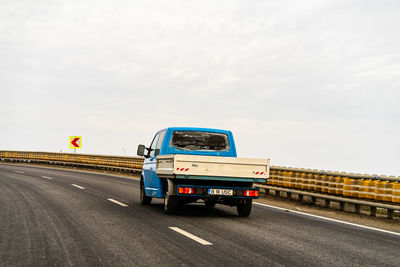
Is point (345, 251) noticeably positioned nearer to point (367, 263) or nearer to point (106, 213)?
point (367, 263)

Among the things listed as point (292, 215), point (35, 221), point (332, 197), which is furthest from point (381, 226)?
point (35, 221)

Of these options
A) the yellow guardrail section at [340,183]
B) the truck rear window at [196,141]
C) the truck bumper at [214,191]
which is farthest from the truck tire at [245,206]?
the yellow guardrail section at [340,183]

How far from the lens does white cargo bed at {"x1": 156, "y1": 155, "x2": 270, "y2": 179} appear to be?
31.6 feet

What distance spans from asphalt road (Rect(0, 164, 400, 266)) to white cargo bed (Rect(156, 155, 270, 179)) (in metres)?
0.94

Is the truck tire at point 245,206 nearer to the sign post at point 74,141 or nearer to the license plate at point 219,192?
the license plate at point 219,192

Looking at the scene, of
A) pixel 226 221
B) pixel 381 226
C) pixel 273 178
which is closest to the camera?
pixel 226 221

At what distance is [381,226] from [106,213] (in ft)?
19.5

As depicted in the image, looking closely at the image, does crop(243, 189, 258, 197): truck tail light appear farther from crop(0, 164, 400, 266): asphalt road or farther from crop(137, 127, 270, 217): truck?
crop(0, 164, 400, 266): asphalt road

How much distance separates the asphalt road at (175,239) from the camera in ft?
18.8

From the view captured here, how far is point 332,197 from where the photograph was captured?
45.2ft

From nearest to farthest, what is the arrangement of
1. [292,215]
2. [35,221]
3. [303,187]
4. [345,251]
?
[345,251] → [35,221] → [292,215] → [303,187]

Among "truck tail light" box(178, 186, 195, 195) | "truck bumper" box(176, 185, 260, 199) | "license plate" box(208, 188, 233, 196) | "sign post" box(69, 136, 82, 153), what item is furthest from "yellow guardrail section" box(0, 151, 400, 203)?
"sign post" box(69, 136, 82, 153)

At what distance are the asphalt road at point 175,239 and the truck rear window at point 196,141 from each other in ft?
5.13

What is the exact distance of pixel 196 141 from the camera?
11.5m
